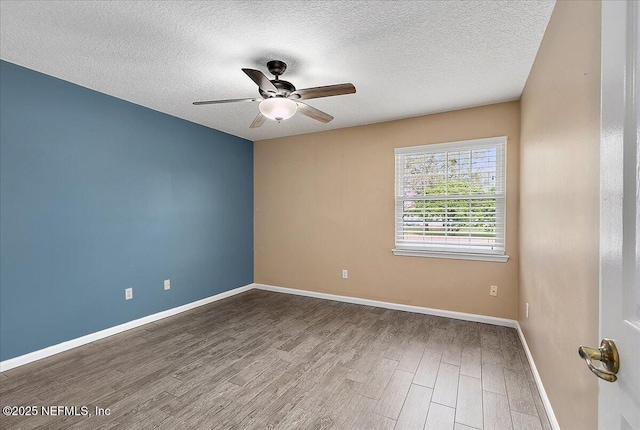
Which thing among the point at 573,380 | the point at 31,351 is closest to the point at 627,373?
the point at 573,380

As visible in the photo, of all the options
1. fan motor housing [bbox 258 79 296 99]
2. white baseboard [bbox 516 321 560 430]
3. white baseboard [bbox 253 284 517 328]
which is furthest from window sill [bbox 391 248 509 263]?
fan motor housing [bbox 258 79 296 99]

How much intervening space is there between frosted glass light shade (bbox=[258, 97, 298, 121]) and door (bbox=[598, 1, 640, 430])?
1837 millimetres

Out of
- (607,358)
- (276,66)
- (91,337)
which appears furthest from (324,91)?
(91,337)

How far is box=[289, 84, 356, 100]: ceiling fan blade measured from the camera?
2.15m

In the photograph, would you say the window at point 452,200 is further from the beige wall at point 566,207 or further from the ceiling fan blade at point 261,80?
the ceiling fan blade at point 261,80

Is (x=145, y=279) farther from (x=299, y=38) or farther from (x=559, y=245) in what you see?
(x=559, y=245)

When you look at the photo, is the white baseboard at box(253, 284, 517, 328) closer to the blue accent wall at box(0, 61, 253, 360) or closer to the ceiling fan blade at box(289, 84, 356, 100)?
the blue accent wall at box(0, 61, 253, 360)

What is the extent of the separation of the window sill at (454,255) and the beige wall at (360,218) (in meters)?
0.06

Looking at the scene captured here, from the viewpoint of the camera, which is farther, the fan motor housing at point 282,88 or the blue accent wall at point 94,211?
the blue accent wall at point 94,211

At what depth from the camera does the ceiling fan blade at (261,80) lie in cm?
201

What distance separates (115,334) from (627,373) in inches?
152

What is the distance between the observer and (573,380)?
141cm

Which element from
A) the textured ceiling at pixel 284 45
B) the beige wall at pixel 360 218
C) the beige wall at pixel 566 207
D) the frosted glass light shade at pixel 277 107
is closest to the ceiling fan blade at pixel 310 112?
the frosted glass light shade at pixel 277 107

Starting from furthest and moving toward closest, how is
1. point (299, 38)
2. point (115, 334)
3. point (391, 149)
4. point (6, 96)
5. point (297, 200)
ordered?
point (297, 200) → point (391, 149) → point (115, 334) → point (6, 96) → point (299, 38)
